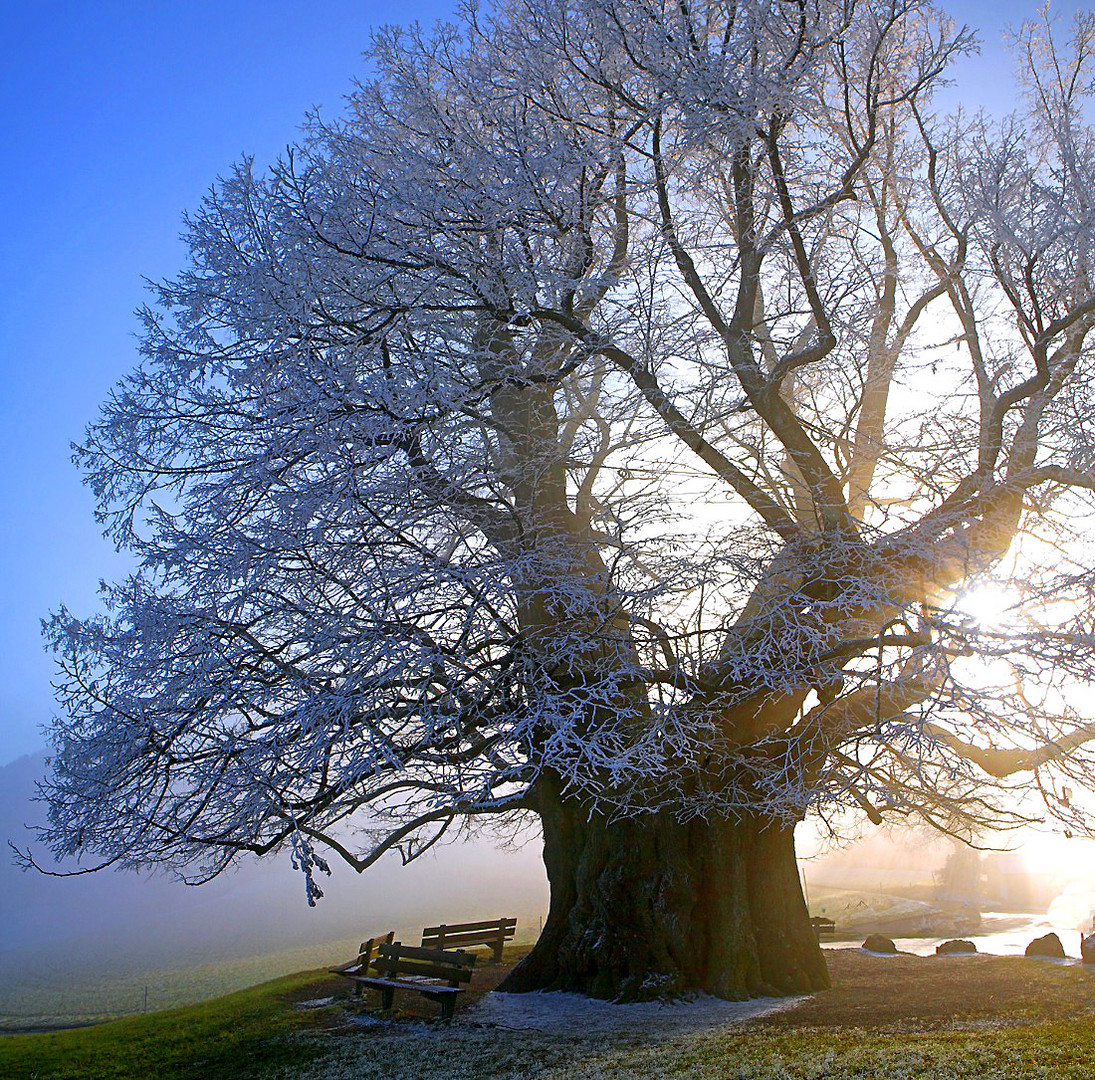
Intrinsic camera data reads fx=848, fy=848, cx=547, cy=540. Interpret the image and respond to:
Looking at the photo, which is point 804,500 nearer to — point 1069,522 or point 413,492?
point 1069,522

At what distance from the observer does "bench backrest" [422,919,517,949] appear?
15659 mm

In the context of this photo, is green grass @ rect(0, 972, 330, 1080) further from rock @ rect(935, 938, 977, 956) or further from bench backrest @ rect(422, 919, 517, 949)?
rock @ rect(935, 938, 977, 956)

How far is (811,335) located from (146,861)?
33.3 feet

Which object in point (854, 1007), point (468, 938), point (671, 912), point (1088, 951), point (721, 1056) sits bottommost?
point (1088, 951)

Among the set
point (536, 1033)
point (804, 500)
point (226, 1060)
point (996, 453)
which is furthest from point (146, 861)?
point (996, 453)

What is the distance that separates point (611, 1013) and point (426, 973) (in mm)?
2502

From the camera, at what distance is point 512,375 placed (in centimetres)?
999

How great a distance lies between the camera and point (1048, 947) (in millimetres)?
15156

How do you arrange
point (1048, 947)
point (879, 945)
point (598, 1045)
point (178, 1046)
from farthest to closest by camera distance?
point (879, 945), point (1048, 947), point (178, 1046), point (598, 1045)

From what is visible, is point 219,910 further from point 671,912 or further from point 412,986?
point 671,912

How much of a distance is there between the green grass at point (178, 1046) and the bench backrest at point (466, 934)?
349 cm

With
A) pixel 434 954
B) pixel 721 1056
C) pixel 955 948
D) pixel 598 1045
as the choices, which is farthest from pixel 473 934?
pixel 955 948

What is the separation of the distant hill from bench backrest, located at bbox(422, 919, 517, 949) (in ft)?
75.5

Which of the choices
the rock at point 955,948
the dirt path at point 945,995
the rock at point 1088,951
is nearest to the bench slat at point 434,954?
the dirt path at point 945,995
